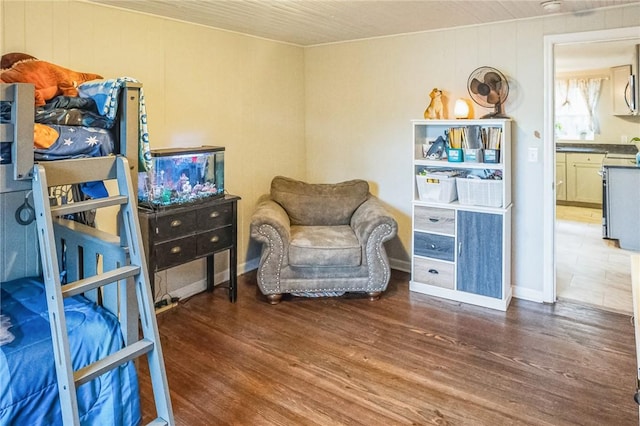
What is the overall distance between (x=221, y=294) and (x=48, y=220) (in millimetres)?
2346

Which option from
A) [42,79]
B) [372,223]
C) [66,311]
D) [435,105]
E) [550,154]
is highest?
[435,105]

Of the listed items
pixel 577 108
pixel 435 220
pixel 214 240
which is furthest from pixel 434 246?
pixel 577 108

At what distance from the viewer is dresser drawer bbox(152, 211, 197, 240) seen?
3204 millimetres

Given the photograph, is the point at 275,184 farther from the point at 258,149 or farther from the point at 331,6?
the point at 331,6

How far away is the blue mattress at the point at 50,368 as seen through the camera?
1.71 metres

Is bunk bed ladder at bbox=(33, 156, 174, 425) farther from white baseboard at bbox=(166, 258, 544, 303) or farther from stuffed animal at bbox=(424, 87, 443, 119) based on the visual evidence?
stuffed animal at bbox=(424, 87, 443, 119)

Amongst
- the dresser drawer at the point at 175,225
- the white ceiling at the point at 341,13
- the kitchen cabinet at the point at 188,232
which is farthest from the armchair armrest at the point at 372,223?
the white ceiling at the point at 341,13

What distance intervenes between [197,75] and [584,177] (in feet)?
20.7

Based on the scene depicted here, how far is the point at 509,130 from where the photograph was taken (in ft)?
12.0

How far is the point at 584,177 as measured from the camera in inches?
288

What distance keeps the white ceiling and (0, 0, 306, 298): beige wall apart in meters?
0.16

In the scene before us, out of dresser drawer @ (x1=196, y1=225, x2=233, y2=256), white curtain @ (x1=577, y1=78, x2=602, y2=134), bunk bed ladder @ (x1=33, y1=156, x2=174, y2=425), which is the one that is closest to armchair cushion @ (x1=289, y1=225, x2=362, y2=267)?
dresser drawer @ (x1=196, y1=225, x2=233, y2=256)

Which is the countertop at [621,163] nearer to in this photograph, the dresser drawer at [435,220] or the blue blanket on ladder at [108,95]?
the dresser drawer at [435,220]

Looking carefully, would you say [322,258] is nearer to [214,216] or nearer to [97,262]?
[214,216]
